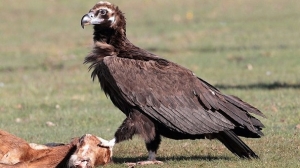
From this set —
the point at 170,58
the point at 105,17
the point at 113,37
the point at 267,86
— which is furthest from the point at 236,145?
the point at 170,58

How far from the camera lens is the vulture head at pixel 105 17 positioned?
8.96 meters

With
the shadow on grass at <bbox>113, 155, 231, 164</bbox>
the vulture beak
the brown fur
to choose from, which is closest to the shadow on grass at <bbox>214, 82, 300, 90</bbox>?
the shadow on grass at <bbox>113, 155, 231, 164</bbox>

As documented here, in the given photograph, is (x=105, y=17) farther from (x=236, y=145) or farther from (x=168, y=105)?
(x=236, y=145)

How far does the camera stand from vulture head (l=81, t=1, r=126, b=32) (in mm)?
8961

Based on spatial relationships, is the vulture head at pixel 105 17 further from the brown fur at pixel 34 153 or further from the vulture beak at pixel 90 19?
the brown fur at pixel 34 153

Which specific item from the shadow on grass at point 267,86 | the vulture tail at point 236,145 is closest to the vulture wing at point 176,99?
the vulture tail at point 236,145

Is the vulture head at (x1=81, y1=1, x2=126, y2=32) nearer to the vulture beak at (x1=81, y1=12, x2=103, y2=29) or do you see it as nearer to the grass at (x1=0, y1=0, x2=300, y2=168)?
the vulture beak at (x1=81, y1=12, x2=103, y2=29)

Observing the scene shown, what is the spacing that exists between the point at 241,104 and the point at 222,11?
24.4 metres

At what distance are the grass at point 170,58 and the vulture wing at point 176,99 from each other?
1.47 feet

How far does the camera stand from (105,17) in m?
8.98

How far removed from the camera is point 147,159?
8.80 meters

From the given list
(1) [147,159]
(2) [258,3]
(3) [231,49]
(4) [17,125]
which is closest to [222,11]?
(2) [258,3]

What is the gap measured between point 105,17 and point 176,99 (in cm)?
138

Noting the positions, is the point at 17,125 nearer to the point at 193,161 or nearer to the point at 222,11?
the point at 193,161
